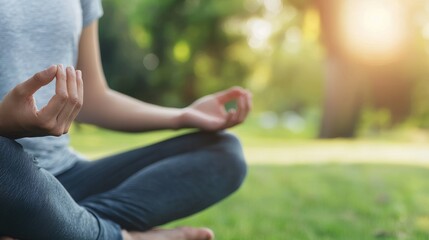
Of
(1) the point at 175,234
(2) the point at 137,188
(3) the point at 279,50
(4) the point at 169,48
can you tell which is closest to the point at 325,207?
(1) the point at 175,234

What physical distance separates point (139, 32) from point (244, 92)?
22.3 meters

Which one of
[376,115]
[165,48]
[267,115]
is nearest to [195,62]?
[165,48]

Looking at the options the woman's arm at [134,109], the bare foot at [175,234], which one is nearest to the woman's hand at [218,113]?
the woman's arm at [134,109]

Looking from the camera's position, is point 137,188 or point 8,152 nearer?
point 8,152

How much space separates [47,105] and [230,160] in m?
0.87

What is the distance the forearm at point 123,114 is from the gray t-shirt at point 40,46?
222 mm

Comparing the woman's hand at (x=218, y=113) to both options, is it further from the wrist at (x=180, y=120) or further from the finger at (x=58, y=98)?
the finger at (x=58, y=98)

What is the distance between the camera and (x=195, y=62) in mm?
24203

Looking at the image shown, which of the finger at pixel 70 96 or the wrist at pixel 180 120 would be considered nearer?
the finger at pixel 70 96

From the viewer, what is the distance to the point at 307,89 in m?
35.6

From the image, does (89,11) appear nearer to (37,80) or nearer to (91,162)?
(91,162)

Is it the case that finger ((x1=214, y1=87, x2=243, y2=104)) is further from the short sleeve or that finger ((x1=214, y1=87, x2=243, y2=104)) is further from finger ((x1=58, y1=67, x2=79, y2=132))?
finger ((x1=58, y1=67, x2=79, y2=132))

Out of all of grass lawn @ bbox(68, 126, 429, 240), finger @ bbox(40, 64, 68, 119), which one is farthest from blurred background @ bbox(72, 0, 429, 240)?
finger @ bbox(40, 64, 68, 119)

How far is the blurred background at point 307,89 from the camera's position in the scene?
12.2ft
